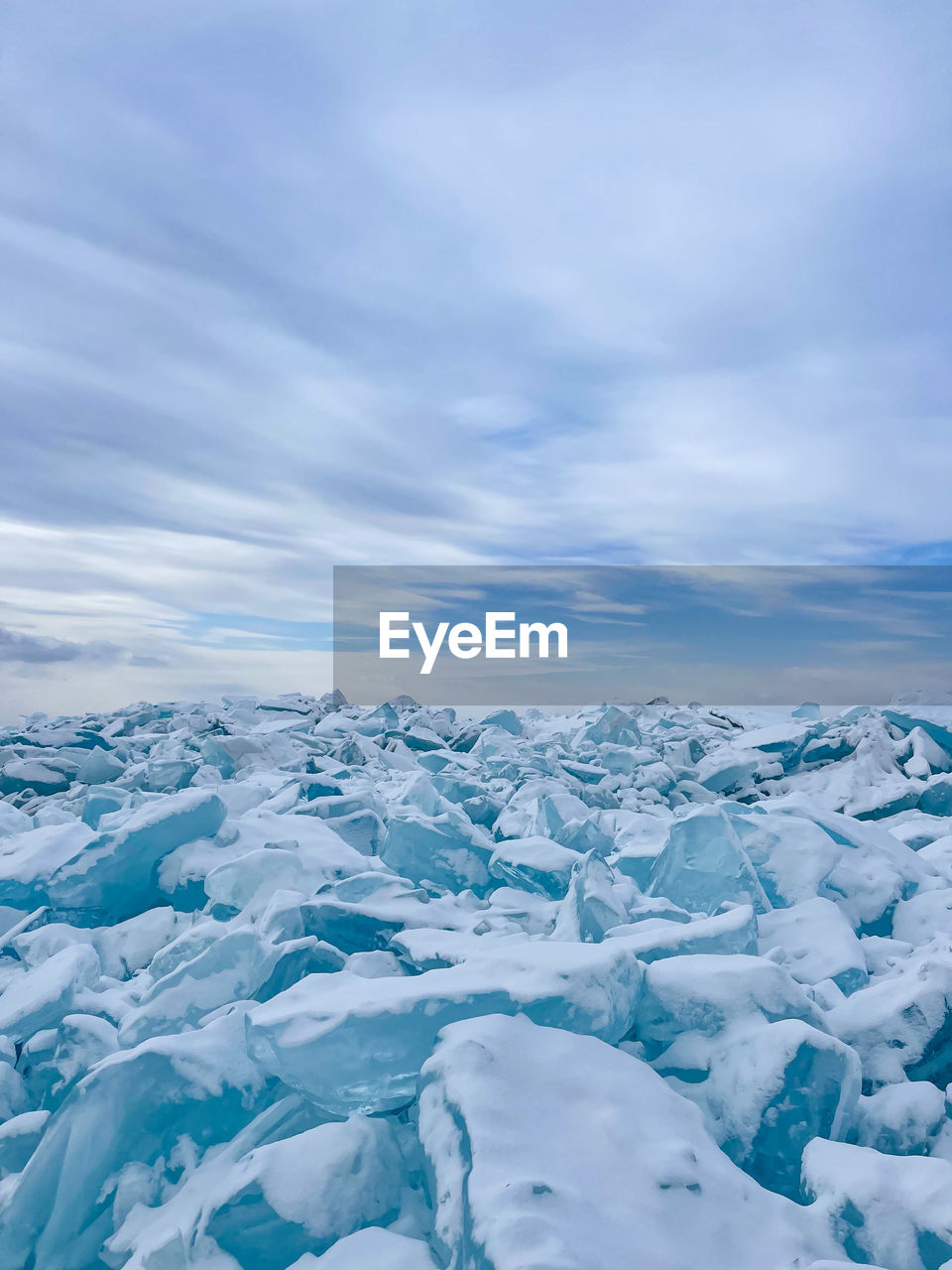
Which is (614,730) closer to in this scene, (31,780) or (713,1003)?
(31,780)

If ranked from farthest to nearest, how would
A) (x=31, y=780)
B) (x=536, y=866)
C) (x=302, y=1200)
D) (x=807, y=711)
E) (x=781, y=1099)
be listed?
(x=807, y=711) → (x=31, y=780) → (x=536, y=866) → (x=781, y=1099) → (x=302, y=1200)

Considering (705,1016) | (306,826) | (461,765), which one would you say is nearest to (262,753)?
(461,765)

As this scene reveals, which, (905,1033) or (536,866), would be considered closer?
(905,1033)

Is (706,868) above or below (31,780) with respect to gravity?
above

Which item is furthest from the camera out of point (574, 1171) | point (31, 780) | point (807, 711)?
point (807, 711)

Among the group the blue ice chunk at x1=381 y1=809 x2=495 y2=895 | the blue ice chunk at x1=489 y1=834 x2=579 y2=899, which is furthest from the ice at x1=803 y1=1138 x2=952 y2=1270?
the blue ice chunk at x1=381 y1=809 x2=495 y2=895

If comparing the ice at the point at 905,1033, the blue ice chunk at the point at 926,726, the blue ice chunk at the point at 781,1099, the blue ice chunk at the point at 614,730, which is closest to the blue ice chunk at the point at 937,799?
the blue ice chunk at the point at 926,726

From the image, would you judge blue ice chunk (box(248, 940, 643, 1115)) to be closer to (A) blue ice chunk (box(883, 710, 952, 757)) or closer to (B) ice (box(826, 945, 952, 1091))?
(B) ice (box(826, 945, 952, 1091))

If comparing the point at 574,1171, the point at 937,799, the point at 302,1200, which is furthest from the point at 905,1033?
the point at 937,799

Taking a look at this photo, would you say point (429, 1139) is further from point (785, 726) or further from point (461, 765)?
point (785, 726)
